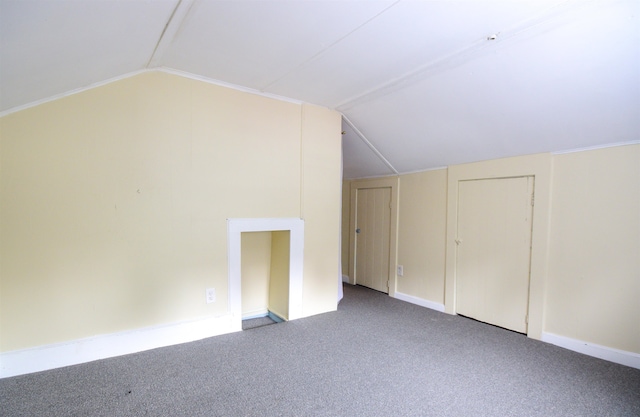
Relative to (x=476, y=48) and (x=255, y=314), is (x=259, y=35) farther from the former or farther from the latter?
(x=255, y=314)

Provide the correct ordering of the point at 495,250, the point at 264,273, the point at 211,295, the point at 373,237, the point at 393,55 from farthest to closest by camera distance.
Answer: the point at 373,237 → the point at 264,273 → the point at 495,250 → the point at 211,295 → the point at 393,55

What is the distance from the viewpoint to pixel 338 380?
215 cm

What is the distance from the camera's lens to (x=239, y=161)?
296 centimetres

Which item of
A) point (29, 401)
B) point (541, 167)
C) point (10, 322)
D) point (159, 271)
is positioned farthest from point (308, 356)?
point (541, 167)

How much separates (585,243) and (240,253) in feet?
10.1

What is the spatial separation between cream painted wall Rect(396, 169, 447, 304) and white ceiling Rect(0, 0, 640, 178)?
0.88 metres

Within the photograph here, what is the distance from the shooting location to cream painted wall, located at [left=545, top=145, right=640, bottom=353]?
2393mm

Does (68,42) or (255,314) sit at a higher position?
(68,42)

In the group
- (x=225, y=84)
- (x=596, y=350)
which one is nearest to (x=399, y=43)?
(x=225, y=84)

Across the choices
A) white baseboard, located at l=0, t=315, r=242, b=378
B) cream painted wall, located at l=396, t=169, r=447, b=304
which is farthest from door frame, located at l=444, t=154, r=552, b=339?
white baseboard, located at l=0, t=315, r=242, b=378

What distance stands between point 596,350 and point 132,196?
13.1ft

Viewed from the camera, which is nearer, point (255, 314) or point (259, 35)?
point (259, 35)

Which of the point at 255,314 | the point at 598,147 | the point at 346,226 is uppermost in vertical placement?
the point at 598,147

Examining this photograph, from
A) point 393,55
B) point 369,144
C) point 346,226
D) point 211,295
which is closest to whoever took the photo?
point 393,55
